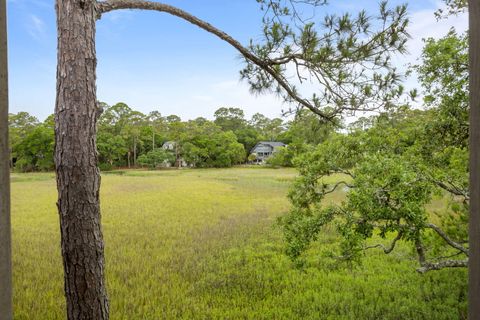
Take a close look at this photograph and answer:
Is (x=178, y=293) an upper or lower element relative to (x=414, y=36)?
lower

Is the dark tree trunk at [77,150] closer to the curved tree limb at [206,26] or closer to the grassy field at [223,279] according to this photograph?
the curved tree limb at [206,26]

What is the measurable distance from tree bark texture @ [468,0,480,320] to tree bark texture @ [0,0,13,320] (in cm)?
69

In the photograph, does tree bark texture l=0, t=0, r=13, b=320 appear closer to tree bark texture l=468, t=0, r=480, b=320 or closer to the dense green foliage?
tree bark texture l=468, t=0, r=480, b=320

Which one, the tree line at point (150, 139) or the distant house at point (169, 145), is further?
the distant house at point (169, 145)

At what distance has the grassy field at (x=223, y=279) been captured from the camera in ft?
9.91

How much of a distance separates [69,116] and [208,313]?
2.28 metres

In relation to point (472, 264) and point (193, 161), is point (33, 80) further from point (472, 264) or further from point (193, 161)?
point (193, 161)

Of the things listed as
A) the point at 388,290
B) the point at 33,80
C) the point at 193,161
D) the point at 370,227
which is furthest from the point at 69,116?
the point at 193,161

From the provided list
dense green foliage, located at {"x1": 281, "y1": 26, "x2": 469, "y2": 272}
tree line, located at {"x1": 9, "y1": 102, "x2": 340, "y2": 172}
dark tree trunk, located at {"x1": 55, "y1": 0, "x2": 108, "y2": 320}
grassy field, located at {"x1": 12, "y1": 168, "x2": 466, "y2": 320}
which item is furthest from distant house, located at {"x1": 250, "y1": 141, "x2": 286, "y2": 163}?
dark tree trunk, located at {"x1": 55, "y1": 0, "x2": 108, "y2": 320}

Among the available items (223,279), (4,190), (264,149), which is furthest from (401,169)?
(264,149)

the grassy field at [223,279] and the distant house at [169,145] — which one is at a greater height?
the distant house at [169,145]

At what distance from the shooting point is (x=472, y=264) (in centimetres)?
46

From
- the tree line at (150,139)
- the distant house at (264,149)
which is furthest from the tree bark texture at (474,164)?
the distant house at (264,149)

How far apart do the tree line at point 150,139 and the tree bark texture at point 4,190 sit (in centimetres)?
1379
